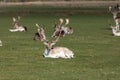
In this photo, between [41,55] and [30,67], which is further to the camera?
[41,55]

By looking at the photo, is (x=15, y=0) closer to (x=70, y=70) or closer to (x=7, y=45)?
(x=7, y=45)

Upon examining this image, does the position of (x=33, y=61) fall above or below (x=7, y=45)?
above

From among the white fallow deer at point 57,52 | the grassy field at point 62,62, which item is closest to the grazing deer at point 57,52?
the white fallow deer at point 57,52

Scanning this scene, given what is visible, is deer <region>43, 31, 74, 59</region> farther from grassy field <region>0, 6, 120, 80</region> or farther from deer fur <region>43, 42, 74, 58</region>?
grassy field <region>0, 6, 120, 80</region>

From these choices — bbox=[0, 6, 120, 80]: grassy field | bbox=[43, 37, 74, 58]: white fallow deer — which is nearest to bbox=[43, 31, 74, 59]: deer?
bbox=[43, 37, 74, 58]: white fallow deer

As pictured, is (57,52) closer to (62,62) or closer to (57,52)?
(57,52)

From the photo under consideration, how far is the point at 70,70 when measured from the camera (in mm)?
16453

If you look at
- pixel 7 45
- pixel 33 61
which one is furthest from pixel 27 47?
pixel 33 61

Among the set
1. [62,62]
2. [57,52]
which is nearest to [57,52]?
[57,52]

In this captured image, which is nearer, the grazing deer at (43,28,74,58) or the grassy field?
the grassy field

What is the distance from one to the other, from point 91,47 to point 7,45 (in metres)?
4.09

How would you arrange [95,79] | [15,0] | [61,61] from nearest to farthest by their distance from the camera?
1. [95,79]
2. [61,61]
3. [15,0]

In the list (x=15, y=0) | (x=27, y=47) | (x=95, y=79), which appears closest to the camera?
(x=95, y=79)

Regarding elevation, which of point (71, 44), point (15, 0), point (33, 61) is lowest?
point (15, 0)
